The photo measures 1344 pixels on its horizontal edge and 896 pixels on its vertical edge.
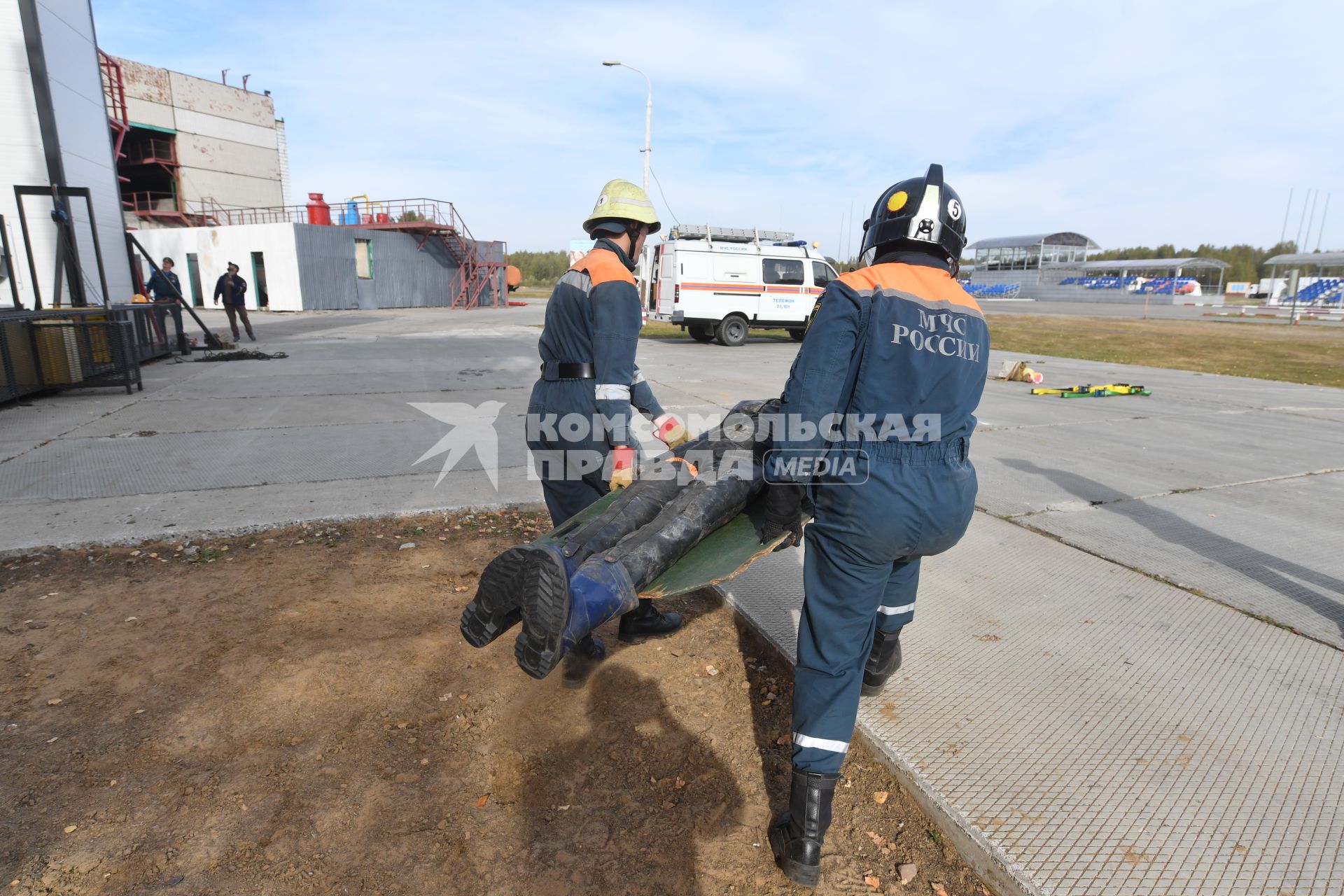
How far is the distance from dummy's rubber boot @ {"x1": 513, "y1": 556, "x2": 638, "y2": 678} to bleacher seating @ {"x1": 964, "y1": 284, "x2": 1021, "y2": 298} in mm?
59204

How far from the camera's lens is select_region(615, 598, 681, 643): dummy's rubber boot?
10.6ft

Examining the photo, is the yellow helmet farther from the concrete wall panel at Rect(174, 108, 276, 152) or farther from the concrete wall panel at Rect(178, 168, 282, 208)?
the concrete wall panel at Rect(174, 108, 276, 152)

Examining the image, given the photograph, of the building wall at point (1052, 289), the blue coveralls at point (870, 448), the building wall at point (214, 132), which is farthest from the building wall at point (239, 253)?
the building wall at point (1052, 289)

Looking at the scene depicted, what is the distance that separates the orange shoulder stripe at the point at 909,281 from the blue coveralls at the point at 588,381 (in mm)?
963

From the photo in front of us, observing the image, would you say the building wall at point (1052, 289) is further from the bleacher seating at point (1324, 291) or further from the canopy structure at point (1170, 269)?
the bleacher seating at point (1324, 291)

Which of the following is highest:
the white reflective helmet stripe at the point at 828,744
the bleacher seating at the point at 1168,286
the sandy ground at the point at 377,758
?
the bleacher seating at the point at 1168,286

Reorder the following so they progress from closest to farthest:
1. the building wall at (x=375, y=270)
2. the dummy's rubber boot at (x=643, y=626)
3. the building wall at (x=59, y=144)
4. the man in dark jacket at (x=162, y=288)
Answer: the dummy's rubber boot at (x=643, y=626)
the building wall at (x=59, y=144)
the man in dark jacket at (x=162, y=288)
the building wall at (x=375, y=270)

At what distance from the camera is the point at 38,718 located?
8.27ft

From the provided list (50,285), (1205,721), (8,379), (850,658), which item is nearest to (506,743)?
(850,658)

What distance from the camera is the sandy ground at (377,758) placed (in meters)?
1.98

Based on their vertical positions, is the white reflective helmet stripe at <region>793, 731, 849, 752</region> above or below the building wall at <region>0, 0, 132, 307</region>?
below

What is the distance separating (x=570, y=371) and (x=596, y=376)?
0.53 ft

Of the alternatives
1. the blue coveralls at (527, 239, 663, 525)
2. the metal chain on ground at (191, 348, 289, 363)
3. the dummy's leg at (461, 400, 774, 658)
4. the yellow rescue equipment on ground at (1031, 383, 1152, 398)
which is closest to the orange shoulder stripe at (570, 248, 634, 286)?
the blue coveralls at (527, 239, 663, 525)

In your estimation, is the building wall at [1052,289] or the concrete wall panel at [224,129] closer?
the concrete wall panel at [224,129]
